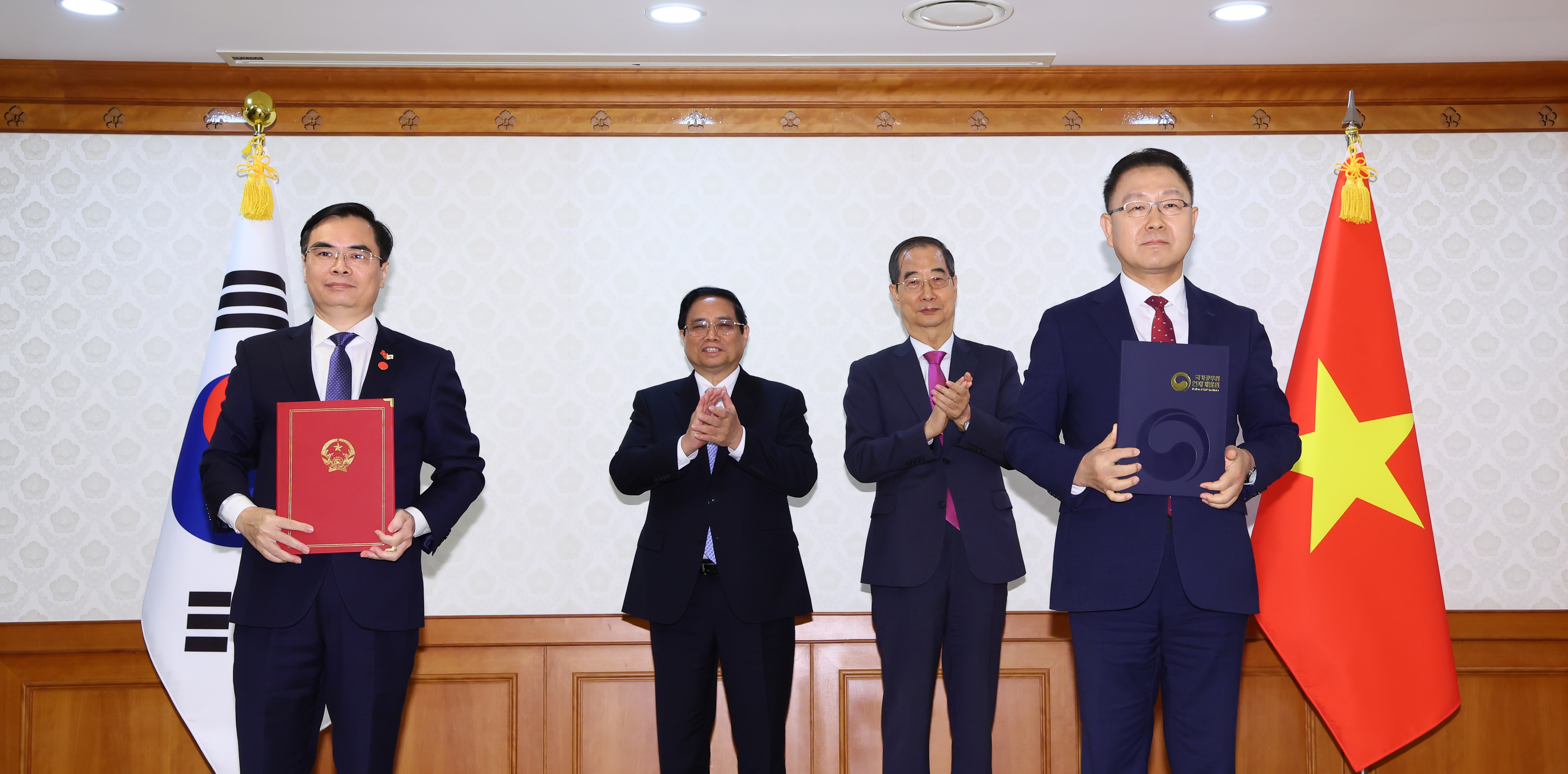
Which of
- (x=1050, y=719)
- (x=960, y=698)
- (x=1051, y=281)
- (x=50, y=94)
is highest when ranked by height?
(x=50, y=94)

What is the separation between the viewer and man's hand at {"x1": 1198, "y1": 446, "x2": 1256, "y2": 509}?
2.23 m

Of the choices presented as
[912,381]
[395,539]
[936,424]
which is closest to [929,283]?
[912,381]

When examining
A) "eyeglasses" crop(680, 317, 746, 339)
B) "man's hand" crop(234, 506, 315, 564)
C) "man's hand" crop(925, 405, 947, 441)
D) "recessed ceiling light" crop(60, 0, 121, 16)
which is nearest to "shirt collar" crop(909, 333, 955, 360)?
"man's hand" crop(925, 405, 947, 441)

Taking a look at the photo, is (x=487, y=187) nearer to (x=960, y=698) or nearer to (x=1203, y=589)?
(x=960, y=698)

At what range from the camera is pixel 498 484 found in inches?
157

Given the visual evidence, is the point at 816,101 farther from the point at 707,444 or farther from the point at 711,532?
the point at 711,532

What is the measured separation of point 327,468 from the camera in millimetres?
2410

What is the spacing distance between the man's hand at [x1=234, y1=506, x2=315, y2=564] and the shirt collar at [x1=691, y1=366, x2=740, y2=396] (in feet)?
4.20

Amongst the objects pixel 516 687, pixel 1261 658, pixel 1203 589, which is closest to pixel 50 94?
pixel 516 687

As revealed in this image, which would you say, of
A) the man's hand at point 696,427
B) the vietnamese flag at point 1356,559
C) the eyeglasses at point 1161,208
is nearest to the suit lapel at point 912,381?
the man's hand at point 696,427

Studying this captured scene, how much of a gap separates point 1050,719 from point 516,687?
198cm

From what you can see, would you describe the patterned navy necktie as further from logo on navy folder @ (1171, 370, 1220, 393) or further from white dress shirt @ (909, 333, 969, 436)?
logo on navy folder @ (1171, 370, 1220, 393)

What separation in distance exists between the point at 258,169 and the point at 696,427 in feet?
5.40

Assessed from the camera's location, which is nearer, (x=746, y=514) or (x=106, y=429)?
(x=746, y=514)
